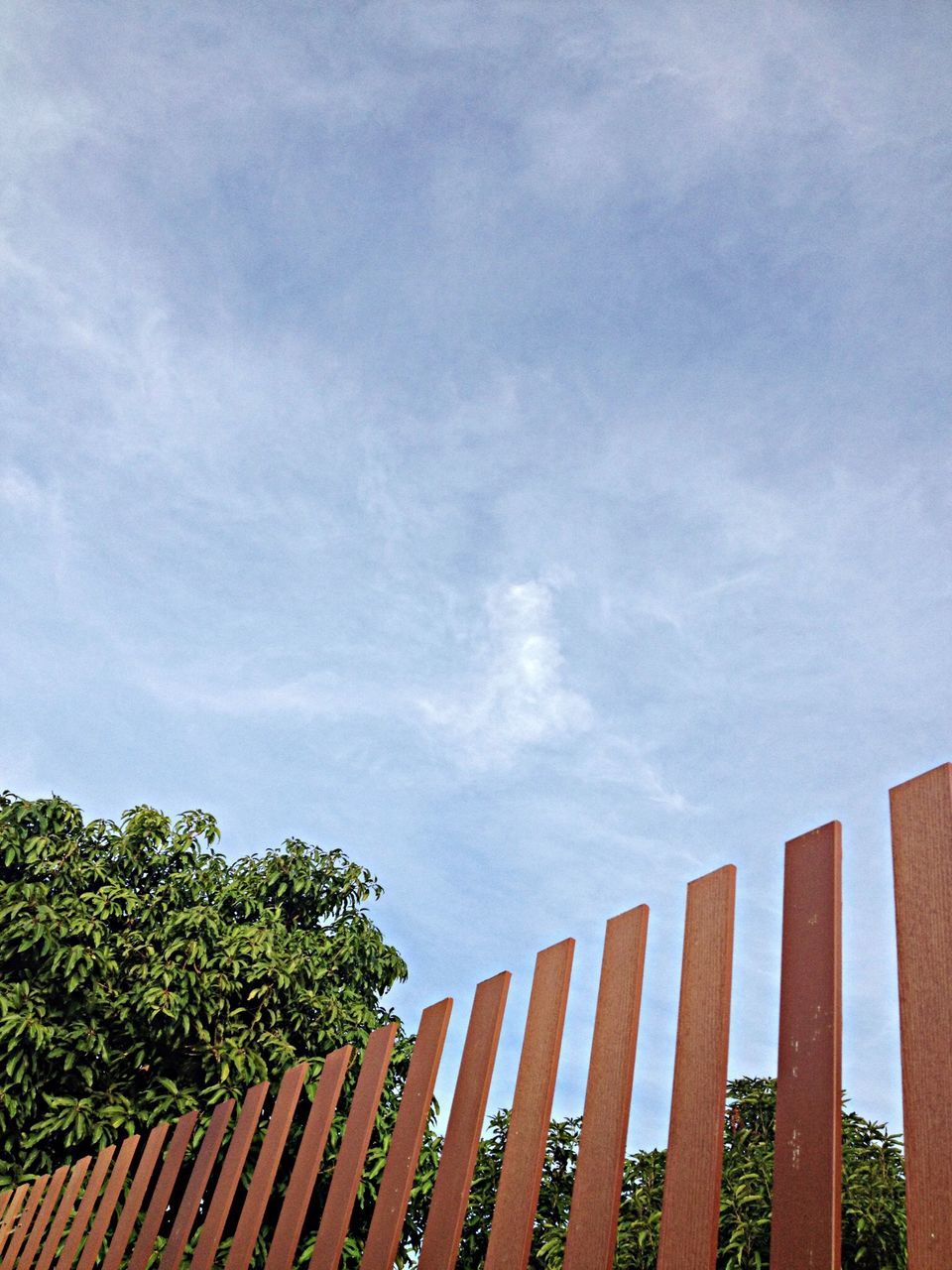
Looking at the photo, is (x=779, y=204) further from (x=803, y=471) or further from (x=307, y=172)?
Result: (x=307, y=172)

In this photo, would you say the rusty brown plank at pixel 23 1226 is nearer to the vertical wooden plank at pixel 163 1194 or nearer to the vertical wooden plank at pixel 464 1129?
the vertical wooden plank at pixel 163 1194

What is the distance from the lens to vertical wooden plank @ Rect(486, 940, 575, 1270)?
145 centimetres

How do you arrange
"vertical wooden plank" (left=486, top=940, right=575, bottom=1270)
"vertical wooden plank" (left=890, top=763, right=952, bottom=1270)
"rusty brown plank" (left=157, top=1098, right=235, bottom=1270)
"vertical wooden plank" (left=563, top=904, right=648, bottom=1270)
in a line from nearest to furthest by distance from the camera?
1. "vertical wooden plank" (left=890, top=763, right=952, bottom=1270)
2. "vertical wooden plank" (left=563, top=904, right=648, bottom=1270)
3. "vertical wooden plank" (left=486, top=940, right=575, bottom=1270)
4. "rusty brown plank" (left=157, top=1098, right=235, bottom=1270)

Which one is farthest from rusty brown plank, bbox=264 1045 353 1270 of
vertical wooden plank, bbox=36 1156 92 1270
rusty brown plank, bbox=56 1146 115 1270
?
vertical wooden plank, bbox=36 1156 92 1270

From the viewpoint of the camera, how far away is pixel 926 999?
1017 mm

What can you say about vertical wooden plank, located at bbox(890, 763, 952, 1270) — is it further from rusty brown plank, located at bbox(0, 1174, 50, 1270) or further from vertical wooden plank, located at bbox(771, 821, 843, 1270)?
rusty brown plank, located at bbox(0, 1174, 50, 1270)

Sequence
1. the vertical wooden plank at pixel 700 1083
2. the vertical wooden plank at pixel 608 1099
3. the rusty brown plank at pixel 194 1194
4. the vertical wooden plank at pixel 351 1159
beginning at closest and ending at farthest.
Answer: the vertical wooden plank at pixel 700 1083, the vertical wooden plank at pixel 608 1099, the vertical wooden plank at pixel 351 1159, the rusty brown plank at pixel 194 1194

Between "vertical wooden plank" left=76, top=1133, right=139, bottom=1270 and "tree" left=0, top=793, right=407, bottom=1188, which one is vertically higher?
"tree" left=0, top=793, right=407, bottom=1188

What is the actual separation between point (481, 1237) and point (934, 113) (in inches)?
472

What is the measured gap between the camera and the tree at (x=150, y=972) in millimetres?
6637

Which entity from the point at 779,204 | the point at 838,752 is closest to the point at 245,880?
the point at 838,752

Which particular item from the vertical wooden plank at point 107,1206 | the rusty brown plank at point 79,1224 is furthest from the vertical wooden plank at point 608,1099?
the rusty brown plank at point 79,1224

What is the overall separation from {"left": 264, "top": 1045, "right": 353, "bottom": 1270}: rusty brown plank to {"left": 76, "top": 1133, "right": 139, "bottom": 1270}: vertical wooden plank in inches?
34.7

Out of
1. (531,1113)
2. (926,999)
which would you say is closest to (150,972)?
(531,1113)
